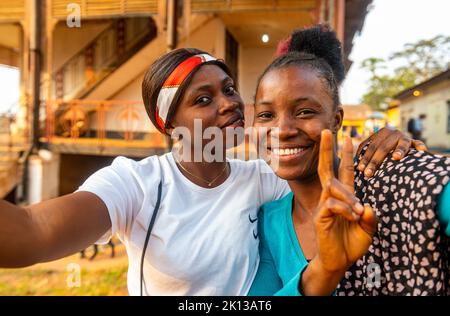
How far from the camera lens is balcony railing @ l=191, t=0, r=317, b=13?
7293 mm

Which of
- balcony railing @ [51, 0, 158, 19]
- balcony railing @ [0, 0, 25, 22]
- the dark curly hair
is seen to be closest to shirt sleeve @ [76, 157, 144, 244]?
the dark curly hair

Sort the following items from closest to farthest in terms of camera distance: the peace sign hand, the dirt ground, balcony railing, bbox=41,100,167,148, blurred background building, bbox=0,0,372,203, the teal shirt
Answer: the peace sign hand
the teal shirt
the dirt ground
blurred background building, bbox=0,0,372,203
balcony railing, bbox=41,100,167,148

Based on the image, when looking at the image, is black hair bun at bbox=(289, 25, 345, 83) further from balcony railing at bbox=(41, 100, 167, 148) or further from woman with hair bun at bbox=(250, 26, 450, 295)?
balcony railing at bbox=(41, 100, 167, 148)

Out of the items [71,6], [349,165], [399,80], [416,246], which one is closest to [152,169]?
[349,165]

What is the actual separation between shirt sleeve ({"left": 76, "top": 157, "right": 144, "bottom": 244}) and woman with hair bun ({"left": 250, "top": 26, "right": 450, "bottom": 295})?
0.51 m

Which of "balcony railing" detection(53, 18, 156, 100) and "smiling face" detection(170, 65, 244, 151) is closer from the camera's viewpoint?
"smiling face" detection(170, 65, 244, 151)

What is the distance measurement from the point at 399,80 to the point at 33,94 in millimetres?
33070

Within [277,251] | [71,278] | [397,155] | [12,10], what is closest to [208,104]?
[277,251]

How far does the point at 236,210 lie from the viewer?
157 centimetres

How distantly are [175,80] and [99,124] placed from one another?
834 centimetres

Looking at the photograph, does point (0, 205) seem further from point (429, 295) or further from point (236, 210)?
point (429, 295)

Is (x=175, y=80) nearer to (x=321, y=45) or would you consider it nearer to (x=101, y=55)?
(x=321, y=45)

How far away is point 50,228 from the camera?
1120mm

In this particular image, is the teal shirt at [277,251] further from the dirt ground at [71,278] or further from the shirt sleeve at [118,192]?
the dirt ground at [71,278]
